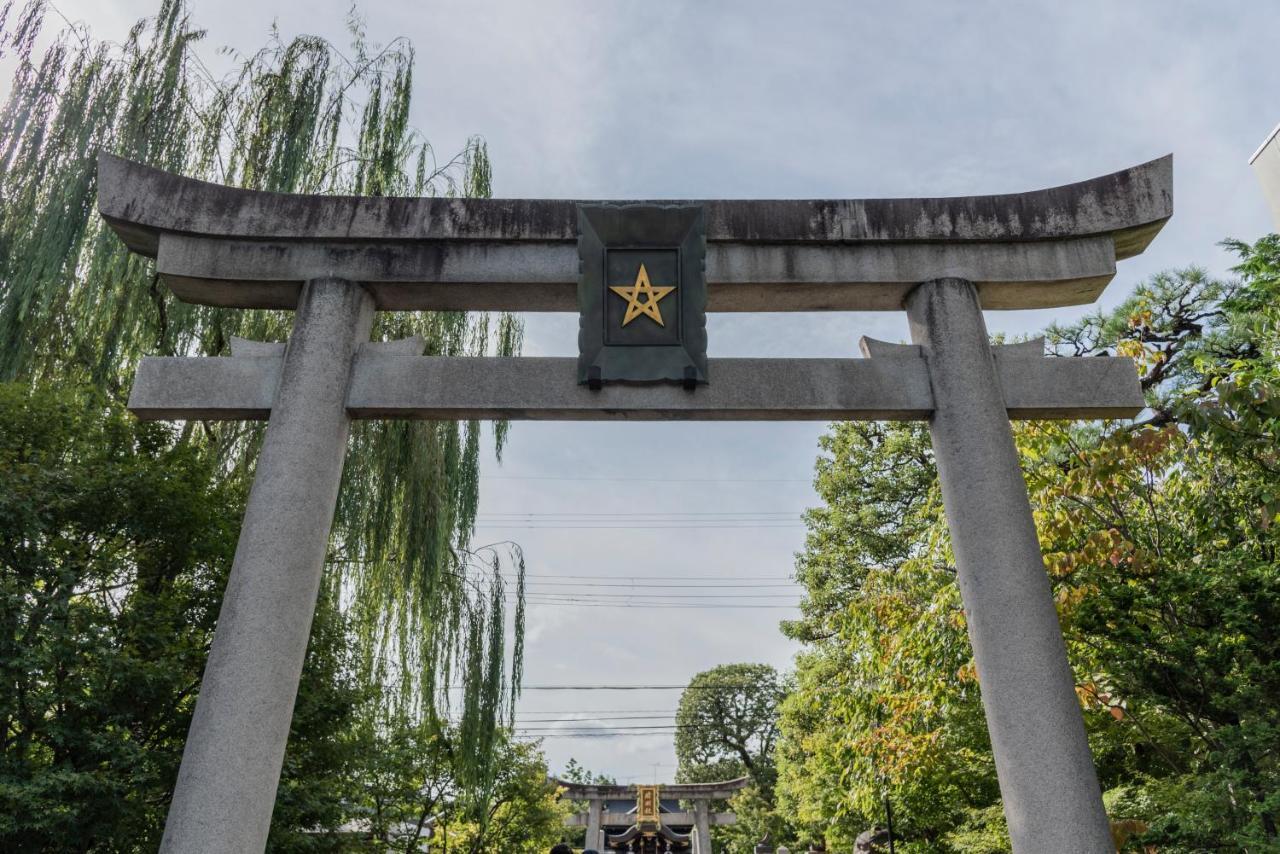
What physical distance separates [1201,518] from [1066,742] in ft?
11.3

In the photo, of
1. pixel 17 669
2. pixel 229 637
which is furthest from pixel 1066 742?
pixel 17 669

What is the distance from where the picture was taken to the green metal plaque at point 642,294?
4617 mm

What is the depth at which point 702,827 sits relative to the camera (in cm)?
2861

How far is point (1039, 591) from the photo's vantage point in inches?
163

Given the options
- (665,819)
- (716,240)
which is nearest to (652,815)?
(665,819)

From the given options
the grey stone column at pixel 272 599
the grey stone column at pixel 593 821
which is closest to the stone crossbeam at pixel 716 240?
the grey stone column at pixel 272 599

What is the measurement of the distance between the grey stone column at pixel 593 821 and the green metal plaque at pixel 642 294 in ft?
89.5

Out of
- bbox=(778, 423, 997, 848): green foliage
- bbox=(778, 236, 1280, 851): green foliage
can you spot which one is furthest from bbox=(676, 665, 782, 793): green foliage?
bbox=(778, 236, 1280, 851): green foliage

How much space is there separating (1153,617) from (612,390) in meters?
4.58

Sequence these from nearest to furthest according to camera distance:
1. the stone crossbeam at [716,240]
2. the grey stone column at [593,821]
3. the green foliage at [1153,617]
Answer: the stone crossbeam at [716,240] → the green foliage at [1153,617] → the grey stone column at [593,821]

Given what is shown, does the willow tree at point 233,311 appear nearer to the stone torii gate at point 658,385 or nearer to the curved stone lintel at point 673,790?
the stone torii gate at point 658,385

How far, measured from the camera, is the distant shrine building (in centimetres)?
2839

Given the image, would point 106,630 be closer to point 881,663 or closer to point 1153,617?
point 881,663

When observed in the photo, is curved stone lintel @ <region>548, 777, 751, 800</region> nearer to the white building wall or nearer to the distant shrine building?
the distant shrine building
